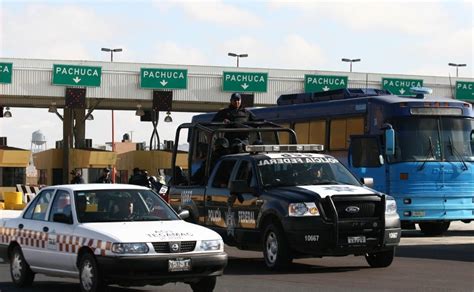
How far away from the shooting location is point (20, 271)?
14367mm

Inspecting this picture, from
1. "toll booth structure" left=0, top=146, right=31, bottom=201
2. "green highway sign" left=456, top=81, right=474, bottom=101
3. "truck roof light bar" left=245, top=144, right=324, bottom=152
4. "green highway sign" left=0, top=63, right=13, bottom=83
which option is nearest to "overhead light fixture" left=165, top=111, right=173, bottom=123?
"toll booth structure" left=0, top=146, right=31, bottom=201

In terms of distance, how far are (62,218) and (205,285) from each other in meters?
2.01

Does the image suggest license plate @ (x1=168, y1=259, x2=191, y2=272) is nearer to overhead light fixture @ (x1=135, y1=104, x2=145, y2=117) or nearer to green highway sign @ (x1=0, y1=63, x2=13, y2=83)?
green highway sign @ (x1=0, y1=63, x2=13, y2=83)

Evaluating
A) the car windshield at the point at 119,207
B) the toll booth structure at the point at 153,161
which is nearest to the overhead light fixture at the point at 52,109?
the toll booth structure at the point at 153,161

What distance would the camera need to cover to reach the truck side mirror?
2411 cm

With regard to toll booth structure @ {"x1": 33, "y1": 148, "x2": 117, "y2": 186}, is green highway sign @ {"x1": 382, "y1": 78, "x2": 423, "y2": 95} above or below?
above

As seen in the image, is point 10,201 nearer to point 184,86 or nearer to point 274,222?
point 184,86

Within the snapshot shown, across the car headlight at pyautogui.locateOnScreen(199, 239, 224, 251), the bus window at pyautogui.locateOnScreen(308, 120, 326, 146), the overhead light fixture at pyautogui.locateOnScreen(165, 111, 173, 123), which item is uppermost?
the overhead light fixture at pyautogui.locateOnScreen(165, 111, 173, 123)

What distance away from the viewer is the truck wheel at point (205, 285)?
512 inches

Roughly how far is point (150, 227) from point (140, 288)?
5.29 ft

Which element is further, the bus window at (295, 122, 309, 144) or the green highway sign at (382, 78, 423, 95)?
the green highway sign at (382, 78, 423, 95)

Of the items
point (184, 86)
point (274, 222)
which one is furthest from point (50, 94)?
point (274, 222)

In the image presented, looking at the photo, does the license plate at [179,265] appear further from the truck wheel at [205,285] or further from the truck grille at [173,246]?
the truck wheel at [205,285]

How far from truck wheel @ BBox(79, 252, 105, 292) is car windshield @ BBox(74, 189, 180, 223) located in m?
0.69
